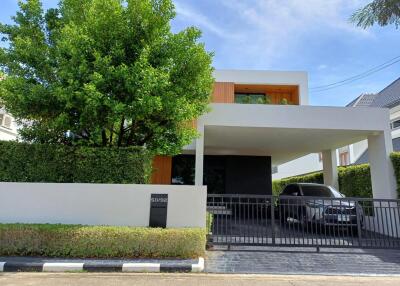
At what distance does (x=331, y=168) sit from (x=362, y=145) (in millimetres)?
13075

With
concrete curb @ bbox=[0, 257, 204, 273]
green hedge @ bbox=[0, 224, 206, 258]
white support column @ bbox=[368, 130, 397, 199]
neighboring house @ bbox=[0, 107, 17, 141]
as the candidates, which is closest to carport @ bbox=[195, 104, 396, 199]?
white support column @ bbox=[368, 130, 397, 199]

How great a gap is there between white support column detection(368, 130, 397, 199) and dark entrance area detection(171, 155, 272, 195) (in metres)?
6.16

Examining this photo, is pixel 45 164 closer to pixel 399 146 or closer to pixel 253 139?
pixel 253 139

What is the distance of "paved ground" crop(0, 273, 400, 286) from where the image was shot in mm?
5418

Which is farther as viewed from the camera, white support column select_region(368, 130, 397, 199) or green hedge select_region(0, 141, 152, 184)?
white support column select_region(368, 130, 397, 199)

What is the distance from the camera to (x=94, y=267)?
20.4 ft

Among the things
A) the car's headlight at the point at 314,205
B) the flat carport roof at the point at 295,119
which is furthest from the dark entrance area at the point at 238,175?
the car's headlight at the point at 314,205

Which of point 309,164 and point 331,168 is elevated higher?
point 309,164

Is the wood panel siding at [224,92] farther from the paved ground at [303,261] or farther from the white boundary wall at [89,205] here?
the paved ground at [303,261]

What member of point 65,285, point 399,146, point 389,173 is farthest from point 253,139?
point 399,146

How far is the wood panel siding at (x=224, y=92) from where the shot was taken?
1614 cm

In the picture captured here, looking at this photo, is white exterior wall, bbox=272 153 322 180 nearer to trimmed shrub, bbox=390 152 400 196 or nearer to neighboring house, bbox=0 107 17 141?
trimmed shrub, bbox=390 152 400 196

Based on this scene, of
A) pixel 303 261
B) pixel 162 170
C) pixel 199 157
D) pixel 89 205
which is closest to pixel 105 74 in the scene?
pixel 89 205

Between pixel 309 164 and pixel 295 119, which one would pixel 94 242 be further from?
pixel 309 164
